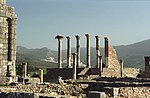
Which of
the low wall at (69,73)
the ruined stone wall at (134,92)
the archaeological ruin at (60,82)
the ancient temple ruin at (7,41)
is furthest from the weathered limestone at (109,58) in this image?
the ruined stone wall at (134,92)

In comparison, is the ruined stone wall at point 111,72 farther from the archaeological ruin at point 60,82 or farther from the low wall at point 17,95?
the low wall at point 17,95

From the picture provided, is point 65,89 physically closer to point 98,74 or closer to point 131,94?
point 131,94

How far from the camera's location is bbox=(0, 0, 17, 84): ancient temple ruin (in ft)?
75.8

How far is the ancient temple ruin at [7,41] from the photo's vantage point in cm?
2309

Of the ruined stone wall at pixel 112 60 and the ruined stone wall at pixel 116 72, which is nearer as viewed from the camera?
the ruined stone wall at pixel 116 72

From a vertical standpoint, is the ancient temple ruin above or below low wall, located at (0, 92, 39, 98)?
above

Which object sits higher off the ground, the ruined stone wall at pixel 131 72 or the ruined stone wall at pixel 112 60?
the ruined stone wall at pixel 112 60

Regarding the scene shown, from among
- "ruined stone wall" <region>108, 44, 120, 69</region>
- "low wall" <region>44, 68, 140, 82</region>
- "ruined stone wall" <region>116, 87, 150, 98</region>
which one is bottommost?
"ruined stone wall" <region>116, 87, 150, 98</region>

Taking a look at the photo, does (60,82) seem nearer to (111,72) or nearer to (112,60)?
(111,72)

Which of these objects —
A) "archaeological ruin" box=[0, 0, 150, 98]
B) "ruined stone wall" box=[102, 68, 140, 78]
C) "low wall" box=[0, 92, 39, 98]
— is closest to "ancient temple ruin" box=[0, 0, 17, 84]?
"archaeological ruin" box=[0, 0, 150, 98]

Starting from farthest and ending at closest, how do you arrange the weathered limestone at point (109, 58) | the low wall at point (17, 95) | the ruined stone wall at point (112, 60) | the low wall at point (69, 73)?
the ruined stone wall at point (112, 60) < the weathered limestone at point (109, 58) < the low wall at point (69, 73) < the low wall at point (17, 95)

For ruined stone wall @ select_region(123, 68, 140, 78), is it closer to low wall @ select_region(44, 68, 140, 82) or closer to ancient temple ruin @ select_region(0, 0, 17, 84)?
low wall @ select_region(44, 68, 140, 82)

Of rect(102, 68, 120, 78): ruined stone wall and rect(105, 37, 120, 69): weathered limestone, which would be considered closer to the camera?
rect(102, 68, 120, 78): ruined stone wall

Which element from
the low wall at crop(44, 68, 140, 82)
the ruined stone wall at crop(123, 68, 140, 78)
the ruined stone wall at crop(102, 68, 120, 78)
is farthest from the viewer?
the ruined stone wall at crop(123, 68, 140, 78)
